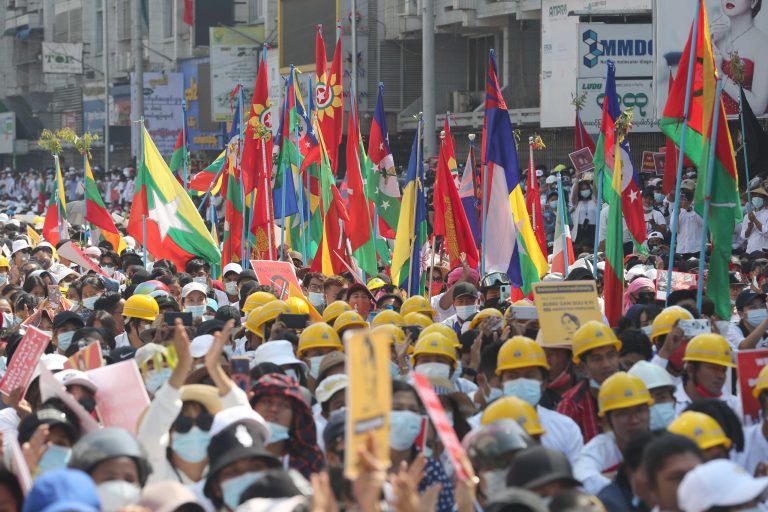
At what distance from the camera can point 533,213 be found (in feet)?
49.6

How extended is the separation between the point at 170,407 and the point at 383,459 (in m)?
2.18

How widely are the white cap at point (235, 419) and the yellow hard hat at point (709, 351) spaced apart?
231 centimetres

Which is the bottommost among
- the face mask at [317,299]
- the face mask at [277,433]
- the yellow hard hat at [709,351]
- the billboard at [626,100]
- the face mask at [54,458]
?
the face mask at [317,299]

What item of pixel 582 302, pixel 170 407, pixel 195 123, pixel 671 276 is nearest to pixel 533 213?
pixel 671 276

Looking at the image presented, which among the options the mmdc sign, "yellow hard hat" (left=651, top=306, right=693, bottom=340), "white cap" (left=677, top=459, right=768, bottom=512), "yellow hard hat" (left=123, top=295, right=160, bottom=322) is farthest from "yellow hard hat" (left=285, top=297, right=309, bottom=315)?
the mmdc sign

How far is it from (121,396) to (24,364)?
94cm

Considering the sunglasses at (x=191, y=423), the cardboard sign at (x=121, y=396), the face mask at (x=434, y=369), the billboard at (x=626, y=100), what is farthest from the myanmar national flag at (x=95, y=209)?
the sunglasses at (x=191, y=423)

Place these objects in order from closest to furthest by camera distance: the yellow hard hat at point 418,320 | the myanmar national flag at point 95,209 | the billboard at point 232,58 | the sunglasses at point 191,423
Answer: the sunglasses at point 191,423, the yellow hard hat at point 418,320, the myanmar national flag at point 95,209, the billboard at point 232,58

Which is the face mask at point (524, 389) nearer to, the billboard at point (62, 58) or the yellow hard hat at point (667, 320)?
the yellow hard hat at point (667, 320)

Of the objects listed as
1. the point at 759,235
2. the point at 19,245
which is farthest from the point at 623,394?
the point at 19,245

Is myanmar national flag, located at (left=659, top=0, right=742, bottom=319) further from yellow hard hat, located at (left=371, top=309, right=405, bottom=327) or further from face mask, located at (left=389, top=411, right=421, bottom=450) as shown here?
face mask, located at (left=389, top=411, right=421, bottom=450)

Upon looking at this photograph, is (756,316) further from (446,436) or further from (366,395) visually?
(366,395)

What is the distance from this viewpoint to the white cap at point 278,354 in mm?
7918

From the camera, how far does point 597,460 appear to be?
6.29m
